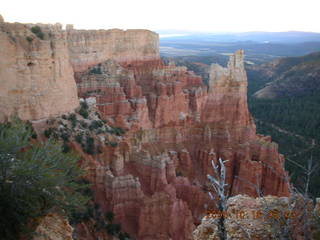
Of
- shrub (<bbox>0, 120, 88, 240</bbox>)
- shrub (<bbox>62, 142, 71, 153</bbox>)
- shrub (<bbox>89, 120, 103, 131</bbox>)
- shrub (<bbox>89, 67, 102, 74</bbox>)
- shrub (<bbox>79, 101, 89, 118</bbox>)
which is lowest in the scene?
shrub (<bbox>62, 142, 71, 153</bbox>)

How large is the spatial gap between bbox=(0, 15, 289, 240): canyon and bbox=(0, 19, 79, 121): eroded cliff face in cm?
5

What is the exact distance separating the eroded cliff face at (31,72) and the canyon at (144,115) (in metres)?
0.05

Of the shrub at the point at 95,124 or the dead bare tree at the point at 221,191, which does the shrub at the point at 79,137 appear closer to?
the shrub at the point at 95,124

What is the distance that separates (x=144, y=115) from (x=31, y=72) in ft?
40.6

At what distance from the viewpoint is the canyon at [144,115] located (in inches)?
699

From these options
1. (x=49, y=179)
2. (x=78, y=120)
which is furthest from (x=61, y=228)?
(x=78, y=120)

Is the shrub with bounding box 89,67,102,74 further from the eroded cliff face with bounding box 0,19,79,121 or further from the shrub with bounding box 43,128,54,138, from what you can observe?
the shrub with bounding box 43,128,54,138

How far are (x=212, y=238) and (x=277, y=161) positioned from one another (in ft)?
65.1

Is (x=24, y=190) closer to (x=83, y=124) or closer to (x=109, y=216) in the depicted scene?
(x=109, y=216)

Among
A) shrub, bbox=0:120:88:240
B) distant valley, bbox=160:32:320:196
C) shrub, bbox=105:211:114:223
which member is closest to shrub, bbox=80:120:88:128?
shrub, bbox=105:211:114:223

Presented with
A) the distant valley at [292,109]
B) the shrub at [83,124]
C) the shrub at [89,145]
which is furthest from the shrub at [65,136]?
the distant valley at [292,109]

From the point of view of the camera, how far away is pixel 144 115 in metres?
28.7

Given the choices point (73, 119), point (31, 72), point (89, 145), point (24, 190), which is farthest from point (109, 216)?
point (24, 190)

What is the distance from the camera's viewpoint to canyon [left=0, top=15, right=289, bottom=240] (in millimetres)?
17750
